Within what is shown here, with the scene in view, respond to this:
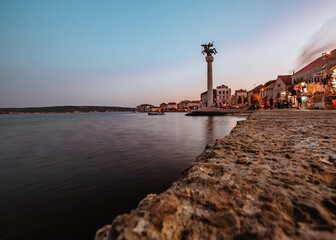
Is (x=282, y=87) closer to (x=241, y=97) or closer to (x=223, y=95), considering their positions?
(x=241, y=97)

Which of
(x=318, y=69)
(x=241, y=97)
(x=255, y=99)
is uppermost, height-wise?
(x=318, y=69)

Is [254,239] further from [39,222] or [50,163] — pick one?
[50,163]

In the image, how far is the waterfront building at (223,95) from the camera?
7638 cm

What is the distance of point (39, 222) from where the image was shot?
8.82 feet

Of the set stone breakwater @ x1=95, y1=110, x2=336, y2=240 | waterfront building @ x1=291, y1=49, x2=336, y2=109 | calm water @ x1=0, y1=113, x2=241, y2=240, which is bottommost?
calm water @ x1=0, y1=113, x2=241, y2=240

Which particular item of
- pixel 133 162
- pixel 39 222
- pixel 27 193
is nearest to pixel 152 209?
pixel 39 222

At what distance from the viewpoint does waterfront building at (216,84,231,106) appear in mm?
76375

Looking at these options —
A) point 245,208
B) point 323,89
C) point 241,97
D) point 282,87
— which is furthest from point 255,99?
point 245,208

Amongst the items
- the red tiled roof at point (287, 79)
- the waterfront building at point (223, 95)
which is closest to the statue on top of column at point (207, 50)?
the red tiled roof at point (287, 79)

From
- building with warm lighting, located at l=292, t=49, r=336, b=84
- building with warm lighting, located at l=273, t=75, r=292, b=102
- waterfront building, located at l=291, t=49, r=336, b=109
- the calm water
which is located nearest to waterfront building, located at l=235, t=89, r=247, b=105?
building with warm lighting, located at l=273, t=75, r=292, b=102

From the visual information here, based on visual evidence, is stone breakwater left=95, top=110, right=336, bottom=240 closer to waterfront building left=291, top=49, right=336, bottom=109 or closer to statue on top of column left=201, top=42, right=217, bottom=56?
waterfront building left=291, top=49, right=336, bottom=109

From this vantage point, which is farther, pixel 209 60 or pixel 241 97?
pixel 241 97

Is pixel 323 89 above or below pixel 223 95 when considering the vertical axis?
below

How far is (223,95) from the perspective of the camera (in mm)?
76375
